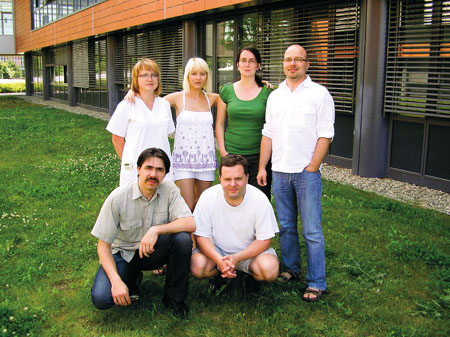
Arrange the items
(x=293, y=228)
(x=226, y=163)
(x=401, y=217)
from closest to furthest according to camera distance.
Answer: (x=226, y=163) → (x=293, y=228) → (x=401, y=217)

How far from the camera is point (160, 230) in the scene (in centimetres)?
377

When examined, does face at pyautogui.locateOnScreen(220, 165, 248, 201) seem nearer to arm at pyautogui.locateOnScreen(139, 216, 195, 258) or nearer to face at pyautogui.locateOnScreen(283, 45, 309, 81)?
arm at pyautogui.locateOnScreen(139, 216, 195, 258)

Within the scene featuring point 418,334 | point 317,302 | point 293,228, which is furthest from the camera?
point 293,228

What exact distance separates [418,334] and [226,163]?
180 cm

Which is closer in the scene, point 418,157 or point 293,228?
point 293,228

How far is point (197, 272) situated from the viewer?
3.84 meters

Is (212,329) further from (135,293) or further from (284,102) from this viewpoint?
(284,102)

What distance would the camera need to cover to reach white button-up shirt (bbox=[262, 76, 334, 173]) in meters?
3.82

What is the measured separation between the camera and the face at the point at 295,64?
3777mm

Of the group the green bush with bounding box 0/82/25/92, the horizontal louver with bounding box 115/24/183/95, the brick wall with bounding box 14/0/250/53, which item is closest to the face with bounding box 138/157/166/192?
the brick wall with bounding box 14/0/250/53

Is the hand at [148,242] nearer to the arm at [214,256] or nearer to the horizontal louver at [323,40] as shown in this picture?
the arm at [214,256]

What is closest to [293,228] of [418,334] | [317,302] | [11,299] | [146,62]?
[317,302]

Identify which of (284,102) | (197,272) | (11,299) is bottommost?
(11,299)

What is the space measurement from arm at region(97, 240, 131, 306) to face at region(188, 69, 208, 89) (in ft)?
5.26
